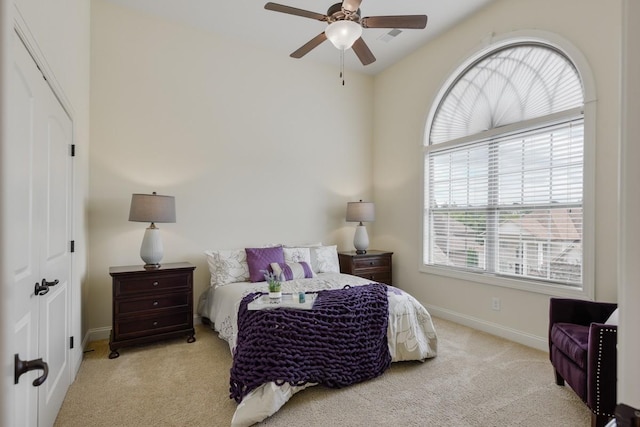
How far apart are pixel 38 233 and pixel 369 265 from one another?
360 centimetres

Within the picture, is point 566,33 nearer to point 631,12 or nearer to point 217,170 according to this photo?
point 631,12

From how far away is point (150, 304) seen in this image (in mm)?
3199

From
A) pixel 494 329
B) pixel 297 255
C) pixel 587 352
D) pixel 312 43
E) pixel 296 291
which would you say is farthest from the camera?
pixel 297 255

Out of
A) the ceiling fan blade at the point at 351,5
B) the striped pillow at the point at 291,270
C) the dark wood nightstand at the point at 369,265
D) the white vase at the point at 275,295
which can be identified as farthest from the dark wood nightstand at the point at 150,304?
the ceiling fan blade at the point at 351,5

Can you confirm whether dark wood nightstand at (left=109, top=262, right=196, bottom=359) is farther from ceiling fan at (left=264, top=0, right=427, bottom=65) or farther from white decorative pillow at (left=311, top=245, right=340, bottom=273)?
ceiling fan at (left=264, top=0, right=427, bottom=65)

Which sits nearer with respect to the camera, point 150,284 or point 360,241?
point 150,284

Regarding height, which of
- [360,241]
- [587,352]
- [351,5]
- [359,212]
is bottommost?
[587,352]

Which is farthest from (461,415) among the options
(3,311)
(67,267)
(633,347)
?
(67,267)

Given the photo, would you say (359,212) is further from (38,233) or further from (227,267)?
(38,233)

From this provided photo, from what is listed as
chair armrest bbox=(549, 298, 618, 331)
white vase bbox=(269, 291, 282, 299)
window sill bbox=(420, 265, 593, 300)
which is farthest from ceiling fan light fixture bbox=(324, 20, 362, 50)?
window sill bbox=(420, 265, 593, 300)

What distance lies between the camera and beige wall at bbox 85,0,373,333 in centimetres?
349

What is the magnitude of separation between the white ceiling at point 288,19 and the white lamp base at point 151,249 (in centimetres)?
238

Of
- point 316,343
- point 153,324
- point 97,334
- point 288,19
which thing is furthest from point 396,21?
point 97,334

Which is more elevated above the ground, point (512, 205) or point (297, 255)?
point (512, 205)
